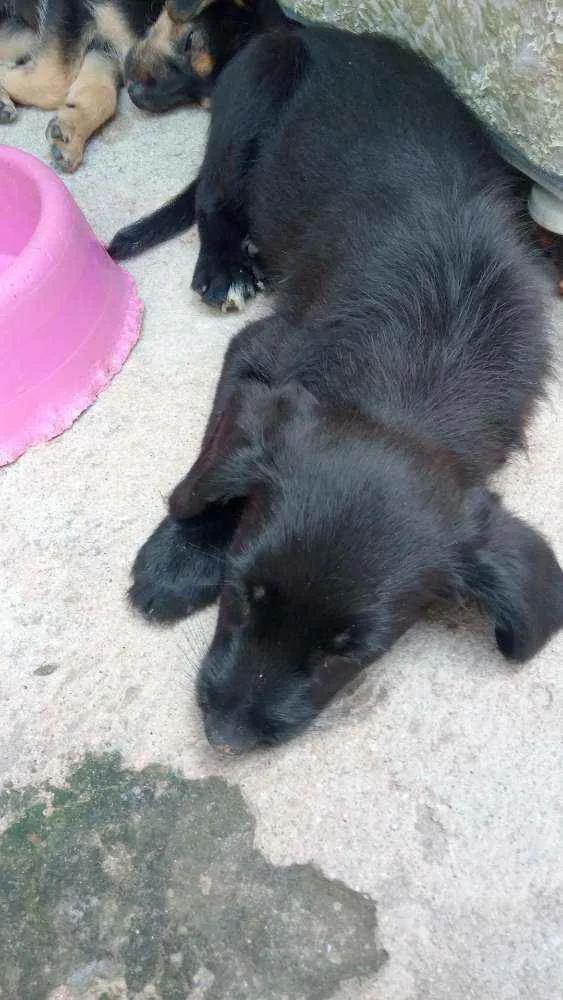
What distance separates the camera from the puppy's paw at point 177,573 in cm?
233

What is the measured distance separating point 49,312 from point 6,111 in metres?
1.90

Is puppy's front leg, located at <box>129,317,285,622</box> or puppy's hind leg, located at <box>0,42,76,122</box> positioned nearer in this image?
puppy's front leg, located at <box>129,317,285,622</box>

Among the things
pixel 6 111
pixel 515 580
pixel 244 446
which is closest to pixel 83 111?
pixel 6 111

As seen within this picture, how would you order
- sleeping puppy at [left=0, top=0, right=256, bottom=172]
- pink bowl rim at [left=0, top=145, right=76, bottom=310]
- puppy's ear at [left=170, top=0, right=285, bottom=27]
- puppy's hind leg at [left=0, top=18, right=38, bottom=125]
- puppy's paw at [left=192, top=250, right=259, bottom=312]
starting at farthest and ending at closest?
puppy's hind leg at [left=0, top=18, right=38, bottom=125], sleeping puppy at [left=0, top=0, right=256, bottom=172], puppy's ear at [left=170, top=0, right=285, bottom=27], puppy's paw at [left=192, top=250, right=259, bottom=312], pink bowl rim at [left=0, top=145, right=76, bottom=310]

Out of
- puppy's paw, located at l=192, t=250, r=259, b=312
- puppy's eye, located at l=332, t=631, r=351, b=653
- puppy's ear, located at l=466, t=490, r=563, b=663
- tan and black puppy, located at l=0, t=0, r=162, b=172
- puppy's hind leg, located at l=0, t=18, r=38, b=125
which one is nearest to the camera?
puppy's eye, located at l=332, t=631, r=351, b=653

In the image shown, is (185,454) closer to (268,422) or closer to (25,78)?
(268,422)

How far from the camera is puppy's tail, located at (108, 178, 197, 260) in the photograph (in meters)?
3.27

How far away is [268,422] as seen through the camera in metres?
2.01

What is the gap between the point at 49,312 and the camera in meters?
2.60

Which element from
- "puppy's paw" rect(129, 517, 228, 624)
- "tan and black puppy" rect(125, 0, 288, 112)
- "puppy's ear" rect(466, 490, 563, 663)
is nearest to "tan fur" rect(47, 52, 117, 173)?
"tan and black puppy" rect(125, 0, 288, 112)

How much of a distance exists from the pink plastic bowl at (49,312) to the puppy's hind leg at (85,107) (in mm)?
843

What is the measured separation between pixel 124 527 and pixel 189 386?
1.87 ft

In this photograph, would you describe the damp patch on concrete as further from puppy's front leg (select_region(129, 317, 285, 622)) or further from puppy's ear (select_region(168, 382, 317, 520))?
puppy's ear (select_region(168, 382, 317, 520))

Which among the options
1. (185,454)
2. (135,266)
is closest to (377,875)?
(185,454)
